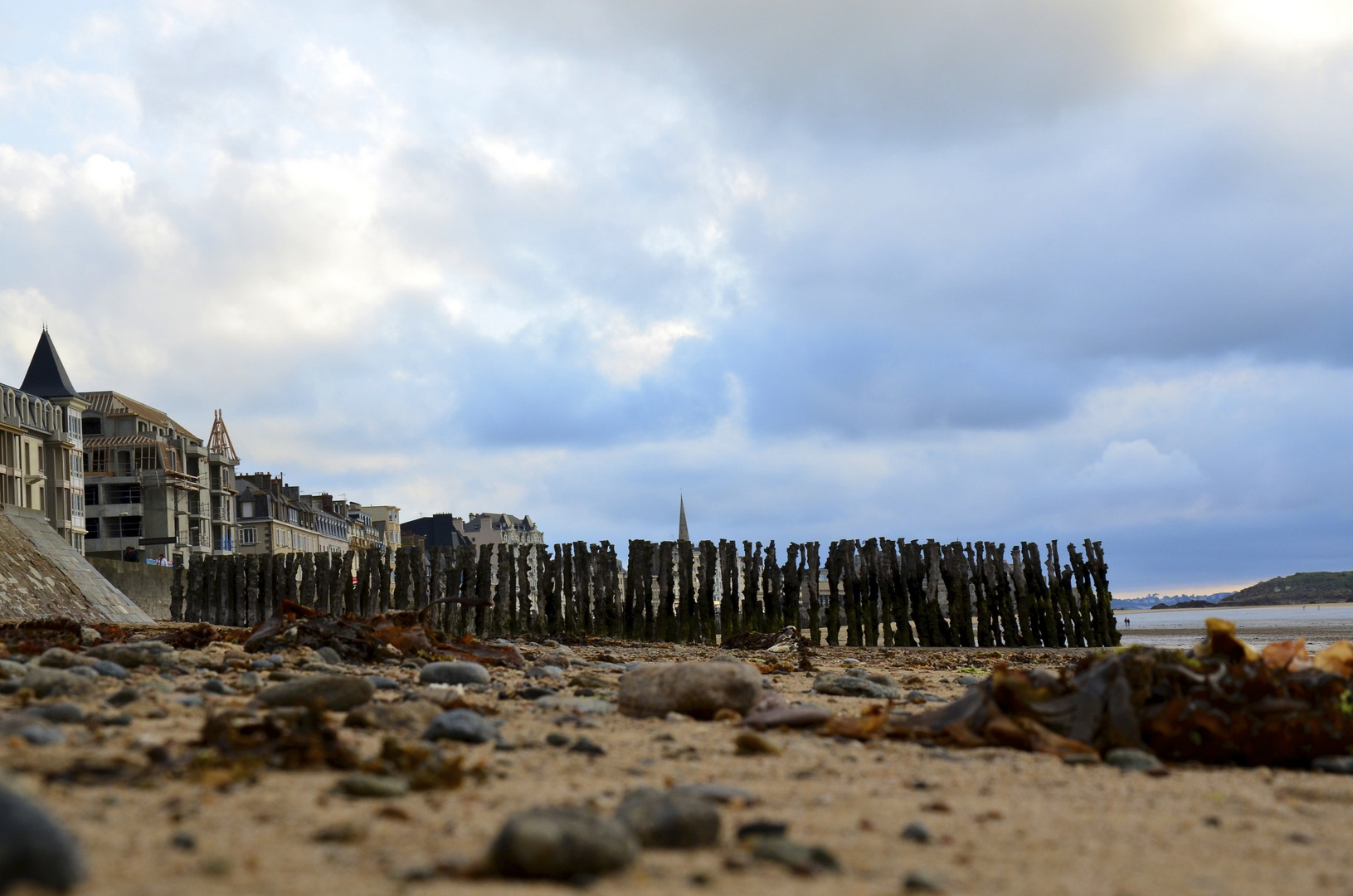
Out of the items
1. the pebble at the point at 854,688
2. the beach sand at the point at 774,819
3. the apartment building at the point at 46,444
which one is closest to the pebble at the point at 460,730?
the beach sand at the point at 774,819

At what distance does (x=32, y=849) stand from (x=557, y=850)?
3.03 ft

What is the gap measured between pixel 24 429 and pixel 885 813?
49331 millimetres

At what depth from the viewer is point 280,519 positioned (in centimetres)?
7669

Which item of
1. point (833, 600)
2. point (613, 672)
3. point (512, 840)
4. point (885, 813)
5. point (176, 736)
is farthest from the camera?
point (833, 600)

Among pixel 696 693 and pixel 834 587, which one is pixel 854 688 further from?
pixel 834 587

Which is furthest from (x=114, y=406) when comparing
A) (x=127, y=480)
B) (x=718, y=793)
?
(x=718, y=793)

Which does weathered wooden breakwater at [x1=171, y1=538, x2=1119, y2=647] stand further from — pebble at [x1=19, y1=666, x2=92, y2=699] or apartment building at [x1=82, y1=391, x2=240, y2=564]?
apartment building at [x1=82, y1=391, x2=240, y2=564]

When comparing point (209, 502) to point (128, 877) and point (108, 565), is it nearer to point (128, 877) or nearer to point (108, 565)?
point (108, 565)

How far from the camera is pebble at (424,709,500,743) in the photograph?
3670 mm

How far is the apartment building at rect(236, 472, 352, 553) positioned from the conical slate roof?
18.6 metres

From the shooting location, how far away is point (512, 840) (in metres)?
2.09

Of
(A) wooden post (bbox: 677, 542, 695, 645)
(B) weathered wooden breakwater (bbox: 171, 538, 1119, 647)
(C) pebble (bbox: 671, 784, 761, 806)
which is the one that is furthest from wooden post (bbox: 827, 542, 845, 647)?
(C) pebble (bbox: 671, 784, 761, 806)

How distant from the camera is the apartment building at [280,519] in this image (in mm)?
74875

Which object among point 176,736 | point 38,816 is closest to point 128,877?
point 38,816
